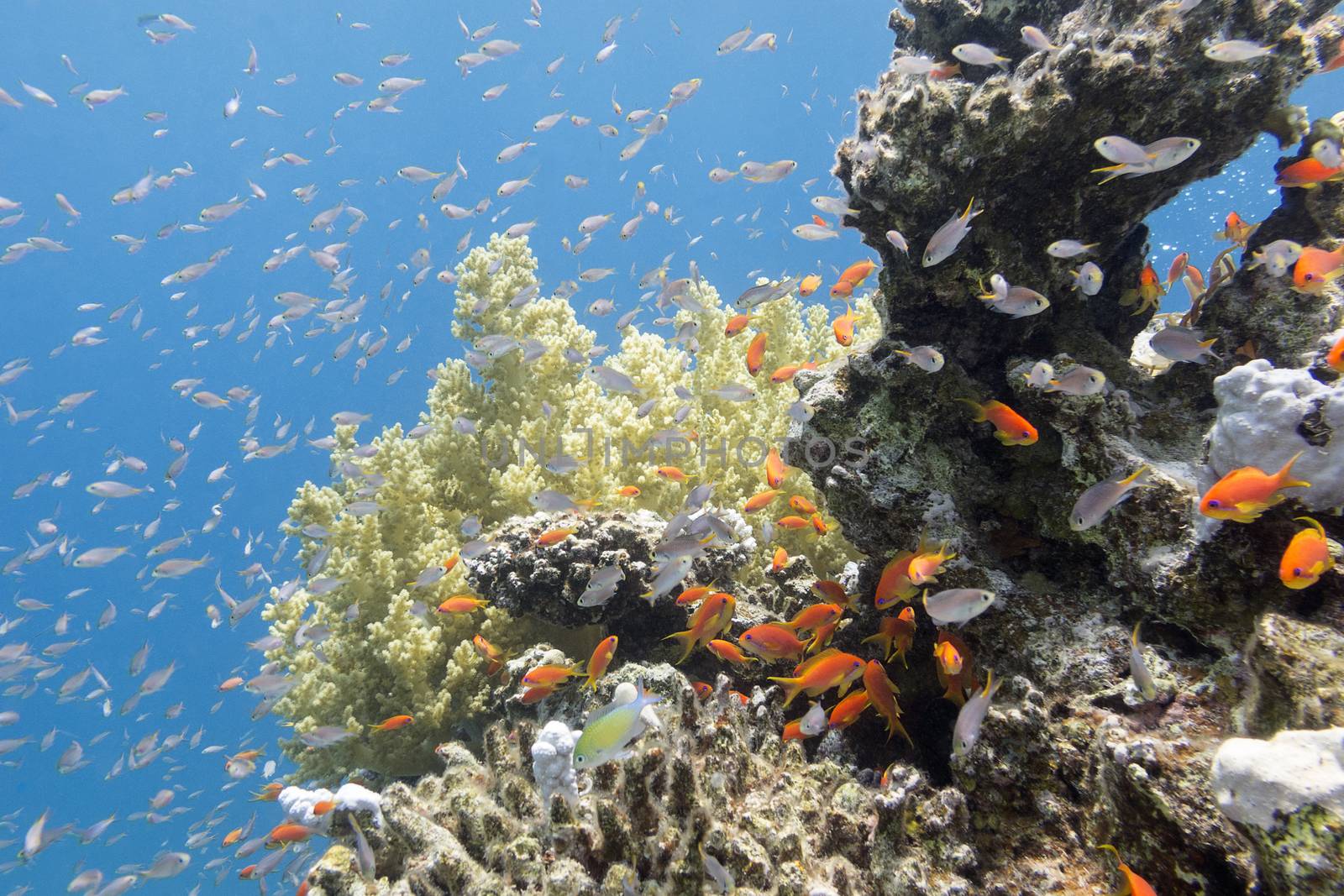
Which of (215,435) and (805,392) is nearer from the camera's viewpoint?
(805,392)

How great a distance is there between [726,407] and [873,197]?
10.2ft

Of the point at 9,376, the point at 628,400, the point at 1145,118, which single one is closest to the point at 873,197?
the point at 1145,118

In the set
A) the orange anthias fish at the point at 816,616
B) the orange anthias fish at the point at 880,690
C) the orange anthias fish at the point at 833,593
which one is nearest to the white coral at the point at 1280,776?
the orange anthias fish at the point at 880,690

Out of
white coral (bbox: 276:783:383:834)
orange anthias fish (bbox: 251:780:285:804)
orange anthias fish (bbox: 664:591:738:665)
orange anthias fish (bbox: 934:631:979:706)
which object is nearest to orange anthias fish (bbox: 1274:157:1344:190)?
orange anthias fish (bbox: 934:631:979:706)

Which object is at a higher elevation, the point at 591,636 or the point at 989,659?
the point at 591,636

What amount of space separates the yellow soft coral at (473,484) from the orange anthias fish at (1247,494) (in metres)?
2.74

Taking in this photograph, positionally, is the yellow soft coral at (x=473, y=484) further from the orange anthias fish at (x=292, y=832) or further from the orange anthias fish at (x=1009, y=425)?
the orange anthias fish at (x=1009, y=425)

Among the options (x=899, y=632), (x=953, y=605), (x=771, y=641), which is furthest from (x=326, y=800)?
(x=953, y=605)

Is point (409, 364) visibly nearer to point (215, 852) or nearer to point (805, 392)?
point (215, 852)

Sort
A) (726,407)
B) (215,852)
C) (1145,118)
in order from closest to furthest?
(1145,118) < (726,407) < (215,852)

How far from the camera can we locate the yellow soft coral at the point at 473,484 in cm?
523

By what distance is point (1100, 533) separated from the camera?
9.74ft

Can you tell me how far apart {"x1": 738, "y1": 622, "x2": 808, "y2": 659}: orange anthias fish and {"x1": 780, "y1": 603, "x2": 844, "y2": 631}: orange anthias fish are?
0.07 metres

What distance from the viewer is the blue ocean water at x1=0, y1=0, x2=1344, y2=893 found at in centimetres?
5150
